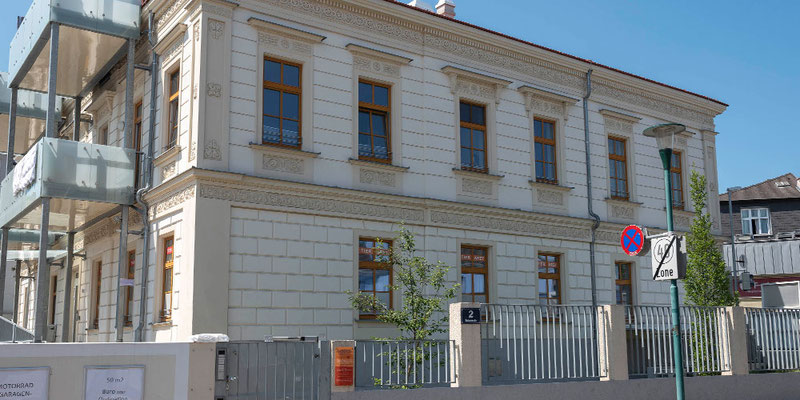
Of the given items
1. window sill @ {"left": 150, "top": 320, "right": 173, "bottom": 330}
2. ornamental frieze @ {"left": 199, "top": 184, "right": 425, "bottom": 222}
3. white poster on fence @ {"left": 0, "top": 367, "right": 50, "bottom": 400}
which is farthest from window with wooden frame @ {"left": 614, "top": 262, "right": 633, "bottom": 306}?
white poster on fence @ {"left": 0, "top": 367, "right": 50, "bottom": 400}

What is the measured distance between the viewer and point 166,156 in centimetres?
1739

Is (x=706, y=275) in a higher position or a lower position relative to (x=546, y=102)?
lower

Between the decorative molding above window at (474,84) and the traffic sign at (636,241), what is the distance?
8389 millimetres

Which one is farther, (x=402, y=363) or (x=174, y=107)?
(x=174, y=107)

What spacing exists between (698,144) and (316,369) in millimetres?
18484

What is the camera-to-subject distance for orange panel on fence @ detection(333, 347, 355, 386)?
1250 cm

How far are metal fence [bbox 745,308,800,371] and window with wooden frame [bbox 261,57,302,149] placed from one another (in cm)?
1100

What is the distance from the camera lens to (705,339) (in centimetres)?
1708

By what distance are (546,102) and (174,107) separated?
1030 centimetres

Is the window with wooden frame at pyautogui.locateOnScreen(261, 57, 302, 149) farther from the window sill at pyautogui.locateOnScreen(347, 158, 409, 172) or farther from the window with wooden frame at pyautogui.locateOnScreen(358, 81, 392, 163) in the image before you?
the window with wooden frame at pyautogui.locateOnScreen(358, 81, 392, 163)

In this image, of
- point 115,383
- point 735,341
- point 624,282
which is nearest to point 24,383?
point 115,383

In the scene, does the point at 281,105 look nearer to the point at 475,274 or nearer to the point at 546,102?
the point at 475,274

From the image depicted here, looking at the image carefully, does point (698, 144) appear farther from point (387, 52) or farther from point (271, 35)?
point (271, 35)

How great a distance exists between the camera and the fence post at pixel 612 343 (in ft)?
50.6
